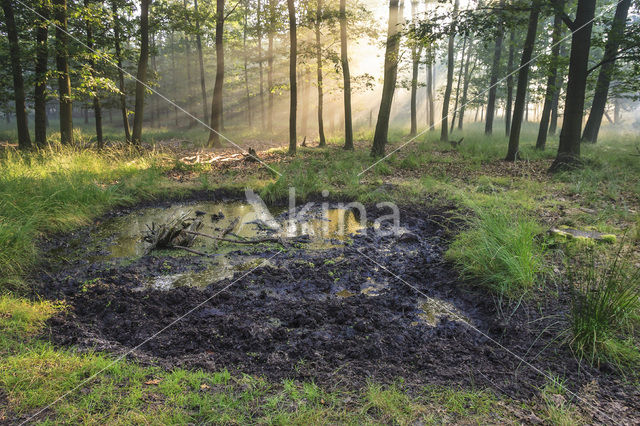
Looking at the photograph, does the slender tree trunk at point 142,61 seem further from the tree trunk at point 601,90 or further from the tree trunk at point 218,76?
the tree trunk at point 601,90

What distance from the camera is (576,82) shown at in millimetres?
8516

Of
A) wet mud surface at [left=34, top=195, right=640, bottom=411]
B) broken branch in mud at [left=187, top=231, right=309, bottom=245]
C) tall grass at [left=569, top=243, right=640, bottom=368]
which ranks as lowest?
wet mud surface at [left=34, top=195, right=640, bottom=411]

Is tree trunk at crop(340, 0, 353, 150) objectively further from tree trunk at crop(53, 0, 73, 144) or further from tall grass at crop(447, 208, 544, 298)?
tall grass at crop(447, 208, 544, 298)

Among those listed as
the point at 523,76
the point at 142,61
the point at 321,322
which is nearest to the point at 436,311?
the point at 321,322

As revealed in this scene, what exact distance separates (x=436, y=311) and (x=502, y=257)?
1.00 m

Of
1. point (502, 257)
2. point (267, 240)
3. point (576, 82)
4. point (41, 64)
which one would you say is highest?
point (41, 64)

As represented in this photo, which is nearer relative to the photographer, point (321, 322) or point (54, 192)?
point (321, 322)

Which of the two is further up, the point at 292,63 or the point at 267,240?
the point at 292,63

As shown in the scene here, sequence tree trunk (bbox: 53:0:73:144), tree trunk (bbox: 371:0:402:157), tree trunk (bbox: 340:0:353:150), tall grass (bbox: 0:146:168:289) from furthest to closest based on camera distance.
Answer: tree trunk (bbox: 340:0:353:150) → tree trunk (bbox: 371:0:402:157) → tree trunk (bbox: 53:0:73:144) → tall grass (bbox: 0:146:168:289)

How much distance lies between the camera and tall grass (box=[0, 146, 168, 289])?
4.41 m

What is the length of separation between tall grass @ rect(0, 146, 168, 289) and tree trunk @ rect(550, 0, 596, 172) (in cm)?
1074

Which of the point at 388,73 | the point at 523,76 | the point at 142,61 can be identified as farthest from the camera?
the point at 142,61

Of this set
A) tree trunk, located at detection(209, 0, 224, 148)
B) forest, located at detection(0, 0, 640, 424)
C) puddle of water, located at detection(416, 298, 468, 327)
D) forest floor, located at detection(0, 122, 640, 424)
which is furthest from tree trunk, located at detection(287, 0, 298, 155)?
puddle of water, located at detection(416, 298, 468, 327)

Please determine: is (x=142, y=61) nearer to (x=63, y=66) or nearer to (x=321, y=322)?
(x=63, y=66)
